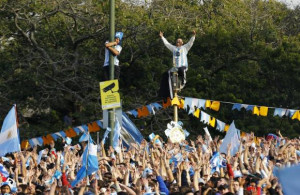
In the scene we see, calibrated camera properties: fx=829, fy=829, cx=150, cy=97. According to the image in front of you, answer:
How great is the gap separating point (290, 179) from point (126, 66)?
65.3 feet

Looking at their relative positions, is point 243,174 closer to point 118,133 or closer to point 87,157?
point 87,157

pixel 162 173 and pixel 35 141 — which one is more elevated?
pixel 35 141

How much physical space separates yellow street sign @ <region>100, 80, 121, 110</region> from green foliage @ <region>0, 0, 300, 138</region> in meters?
8.43

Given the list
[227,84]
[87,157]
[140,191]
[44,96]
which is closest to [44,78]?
[44,96]

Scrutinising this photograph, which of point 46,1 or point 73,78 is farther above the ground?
point 46,1

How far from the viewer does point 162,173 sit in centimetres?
1408

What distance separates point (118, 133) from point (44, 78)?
8.99m

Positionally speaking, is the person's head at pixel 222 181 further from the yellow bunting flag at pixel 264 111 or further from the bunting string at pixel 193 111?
the yellow bunting flag at pixel 264 111

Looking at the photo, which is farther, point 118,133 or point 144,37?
point 144,37

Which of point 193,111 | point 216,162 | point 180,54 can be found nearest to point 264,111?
point 193,111

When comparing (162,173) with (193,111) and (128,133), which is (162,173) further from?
(193,111)

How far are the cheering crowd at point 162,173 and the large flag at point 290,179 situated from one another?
2.47m

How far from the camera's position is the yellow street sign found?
18.5 m

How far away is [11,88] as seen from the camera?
91.0 ft
